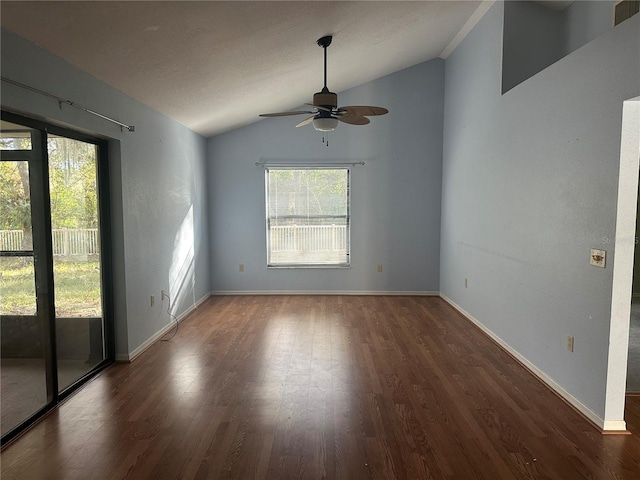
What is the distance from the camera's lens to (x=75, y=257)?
3139 mm

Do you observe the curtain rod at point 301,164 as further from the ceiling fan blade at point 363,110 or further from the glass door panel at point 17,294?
the glass door panel at point 17,294

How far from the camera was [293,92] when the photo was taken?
5172 millimetres

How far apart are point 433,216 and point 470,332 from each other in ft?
7.19

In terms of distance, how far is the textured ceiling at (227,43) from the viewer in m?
2.41

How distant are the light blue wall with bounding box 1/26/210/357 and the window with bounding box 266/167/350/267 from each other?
1.15 metres

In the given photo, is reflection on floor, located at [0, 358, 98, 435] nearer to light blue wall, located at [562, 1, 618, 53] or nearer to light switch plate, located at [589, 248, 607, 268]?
light switch plate, located at [589, 248, 607, 268]

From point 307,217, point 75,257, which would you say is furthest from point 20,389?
point 307,217

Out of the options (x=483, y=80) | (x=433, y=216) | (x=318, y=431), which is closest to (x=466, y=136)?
(x=483, y=80)

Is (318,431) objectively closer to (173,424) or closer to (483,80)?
(173,424)

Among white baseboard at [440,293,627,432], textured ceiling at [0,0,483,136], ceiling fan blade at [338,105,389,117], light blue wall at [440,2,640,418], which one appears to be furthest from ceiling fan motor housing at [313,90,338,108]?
white baseboard at [440,293,627,432]

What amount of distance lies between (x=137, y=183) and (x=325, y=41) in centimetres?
217

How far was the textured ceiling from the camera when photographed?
7.92 feet

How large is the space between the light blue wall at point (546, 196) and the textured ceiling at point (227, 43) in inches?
37.4

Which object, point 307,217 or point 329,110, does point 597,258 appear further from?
point 307,217
